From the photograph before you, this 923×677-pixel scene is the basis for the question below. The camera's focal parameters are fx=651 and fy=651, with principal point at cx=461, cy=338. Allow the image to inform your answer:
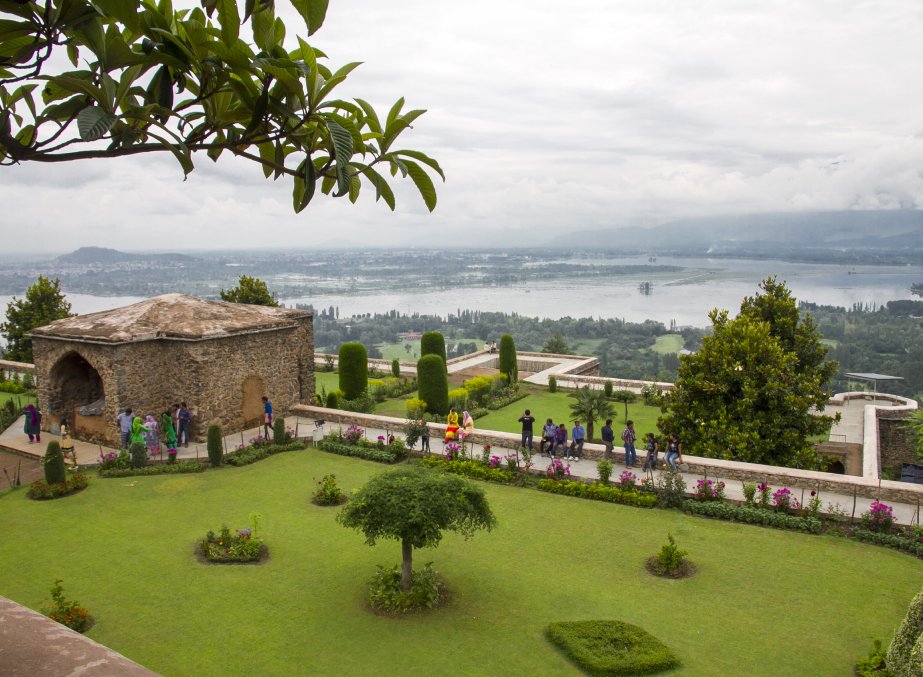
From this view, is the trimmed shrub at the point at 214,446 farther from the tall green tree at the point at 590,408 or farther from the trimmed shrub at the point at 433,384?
the tall green tree at the point at 590,408

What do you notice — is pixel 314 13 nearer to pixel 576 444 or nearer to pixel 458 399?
pixel 576 444

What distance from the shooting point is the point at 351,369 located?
1989 centimetres

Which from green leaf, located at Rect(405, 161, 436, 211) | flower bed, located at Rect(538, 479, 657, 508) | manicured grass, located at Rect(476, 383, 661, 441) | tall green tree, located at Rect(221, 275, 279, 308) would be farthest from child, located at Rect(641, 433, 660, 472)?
tall green tree, located at Rect(221, 275, 279, 308)

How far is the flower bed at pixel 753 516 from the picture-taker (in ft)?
33.3

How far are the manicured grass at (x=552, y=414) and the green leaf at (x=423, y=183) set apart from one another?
1485 cm

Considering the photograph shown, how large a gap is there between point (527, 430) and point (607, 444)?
5.51 ft

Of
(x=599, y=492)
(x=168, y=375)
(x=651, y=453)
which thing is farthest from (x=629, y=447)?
(x=168, y=375)

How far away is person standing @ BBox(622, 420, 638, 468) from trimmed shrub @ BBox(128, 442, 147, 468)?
971 centimetres

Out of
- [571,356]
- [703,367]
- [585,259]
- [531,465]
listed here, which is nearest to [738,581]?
[531,465]

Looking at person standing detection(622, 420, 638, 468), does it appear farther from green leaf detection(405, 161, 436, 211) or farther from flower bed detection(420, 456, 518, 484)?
green leaf detection(405, 161, 436, 211)

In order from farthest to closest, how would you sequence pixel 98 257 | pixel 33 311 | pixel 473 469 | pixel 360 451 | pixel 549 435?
pixel 98 257, pixel 33 311, pixel 360 451, pixel 549 435, pixel 473 469

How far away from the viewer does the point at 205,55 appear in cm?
240

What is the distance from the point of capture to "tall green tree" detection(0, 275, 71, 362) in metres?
24.5

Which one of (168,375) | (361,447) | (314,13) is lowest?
(361,447)
